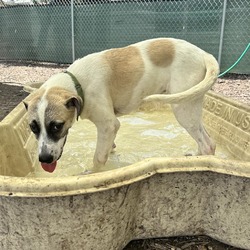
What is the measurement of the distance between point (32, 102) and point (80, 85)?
456 mm

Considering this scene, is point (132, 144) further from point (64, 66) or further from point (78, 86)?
point (64, 66)

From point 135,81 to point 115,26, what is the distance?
20.2 ft

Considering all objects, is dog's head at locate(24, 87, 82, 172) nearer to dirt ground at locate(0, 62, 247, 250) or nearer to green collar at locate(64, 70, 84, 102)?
green collar at locate(64, 70, 84, 102)

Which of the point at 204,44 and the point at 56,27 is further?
the point at 56,27

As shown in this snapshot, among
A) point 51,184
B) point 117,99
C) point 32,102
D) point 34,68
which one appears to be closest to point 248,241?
point 51,184

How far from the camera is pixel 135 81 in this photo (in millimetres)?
2717

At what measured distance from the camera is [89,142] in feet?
11.8

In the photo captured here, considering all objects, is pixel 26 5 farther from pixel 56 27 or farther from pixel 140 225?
pixel 140 225

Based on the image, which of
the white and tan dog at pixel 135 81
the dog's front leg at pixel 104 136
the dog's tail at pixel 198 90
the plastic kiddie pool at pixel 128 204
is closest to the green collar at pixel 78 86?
the white and tan dog at pixel 135 81

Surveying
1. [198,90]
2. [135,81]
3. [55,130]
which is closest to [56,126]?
[55,130]

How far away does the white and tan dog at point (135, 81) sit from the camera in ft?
8.21

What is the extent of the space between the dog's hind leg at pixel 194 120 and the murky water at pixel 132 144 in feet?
1.17

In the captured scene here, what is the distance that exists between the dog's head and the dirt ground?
2.76 feet

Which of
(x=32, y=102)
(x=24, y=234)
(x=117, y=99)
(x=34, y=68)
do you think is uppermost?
(x=32, y=102)
